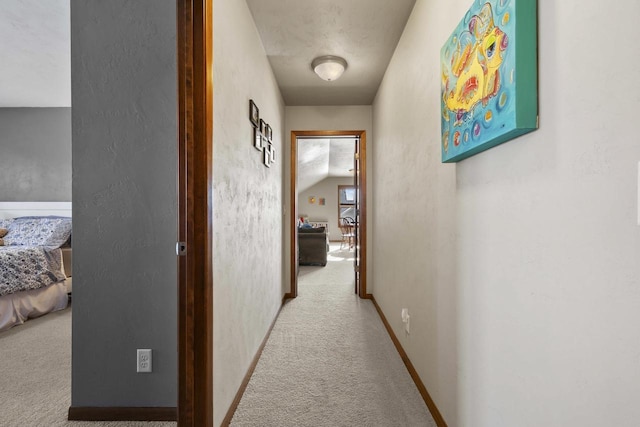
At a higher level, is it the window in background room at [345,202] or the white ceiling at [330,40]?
the white ceiling at [330,40]

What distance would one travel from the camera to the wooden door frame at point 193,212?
1.28 m

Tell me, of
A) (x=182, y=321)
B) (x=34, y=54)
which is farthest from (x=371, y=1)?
(x=34, y=54)

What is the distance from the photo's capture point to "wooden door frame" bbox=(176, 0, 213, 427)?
1.28 m

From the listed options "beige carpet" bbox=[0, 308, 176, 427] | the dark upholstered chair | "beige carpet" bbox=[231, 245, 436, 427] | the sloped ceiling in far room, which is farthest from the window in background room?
"beige carpet" bbox=[0, 308, 176, 427]

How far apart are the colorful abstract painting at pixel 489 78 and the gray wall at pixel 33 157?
4809 millimetres

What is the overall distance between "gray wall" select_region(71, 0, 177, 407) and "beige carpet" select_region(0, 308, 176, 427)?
0.20 meters

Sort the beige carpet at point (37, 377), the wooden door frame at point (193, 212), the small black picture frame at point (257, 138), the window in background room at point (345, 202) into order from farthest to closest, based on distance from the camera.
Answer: the window in background room at point (345, 202) → the small black picture frame at point (257, 138) → the beige carpet at point (37, 377) → the wooden door frame at point (193, 212)

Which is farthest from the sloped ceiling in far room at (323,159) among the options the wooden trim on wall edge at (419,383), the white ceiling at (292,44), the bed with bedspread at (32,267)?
the wooden trim on wall edge at (419,383)

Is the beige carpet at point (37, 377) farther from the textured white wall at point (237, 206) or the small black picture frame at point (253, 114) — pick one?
the small black picture frame at point (253, 114)

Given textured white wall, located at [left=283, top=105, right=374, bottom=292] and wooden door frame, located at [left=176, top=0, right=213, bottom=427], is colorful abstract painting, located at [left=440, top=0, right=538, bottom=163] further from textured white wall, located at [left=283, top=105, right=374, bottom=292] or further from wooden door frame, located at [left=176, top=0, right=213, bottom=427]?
textured white wall, located at [left=283, top=105, right=374, bottom=292]

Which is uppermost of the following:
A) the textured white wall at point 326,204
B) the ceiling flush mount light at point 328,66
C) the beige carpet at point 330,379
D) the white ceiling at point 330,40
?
the white ceiling at point 330,40

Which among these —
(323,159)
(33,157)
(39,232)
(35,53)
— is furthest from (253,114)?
(323,159)

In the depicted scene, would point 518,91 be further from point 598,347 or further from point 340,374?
point 340,374

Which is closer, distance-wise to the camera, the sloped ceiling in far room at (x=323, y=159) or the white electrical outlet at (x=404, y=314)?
the white electrical outlet at (x=404, y=314)
